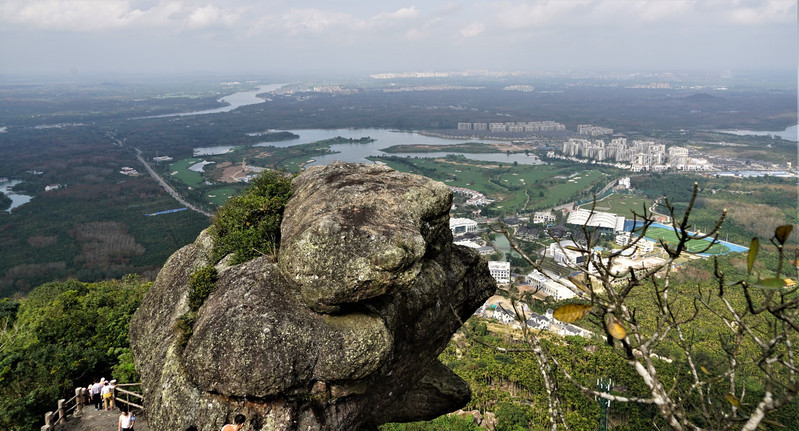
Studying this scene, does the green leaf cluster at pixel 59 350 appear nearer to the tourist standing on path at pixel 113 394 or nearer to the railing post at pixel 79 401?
the railing post at pixel 79 401

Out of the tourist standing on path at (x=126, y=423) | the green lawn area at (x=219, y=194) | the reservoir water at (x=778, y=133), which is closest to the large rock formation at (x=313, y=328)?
the tourist standing on path at (x=126, y=423)

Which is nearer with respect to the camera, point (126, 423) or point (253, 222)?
point (126, 423)

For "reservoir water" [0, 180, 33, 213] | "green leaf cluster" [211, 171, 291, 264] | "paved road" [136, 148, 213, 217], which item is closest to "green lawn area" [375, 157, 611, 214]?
"paved road" [136, 148, 213, 217]

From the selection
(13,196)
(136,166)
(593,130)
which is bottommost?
(13,196)

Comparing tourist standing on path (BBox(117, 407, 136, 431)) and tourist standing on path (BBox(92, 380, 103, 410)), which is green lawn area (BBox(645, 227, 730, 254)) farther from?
tourist standing on path (BBox(117, 407, 136, 431))

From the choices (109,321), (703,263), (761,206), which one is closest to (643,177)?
(761,206)

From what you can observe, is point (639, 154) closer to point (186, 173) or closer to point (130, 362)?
point (186, 173)

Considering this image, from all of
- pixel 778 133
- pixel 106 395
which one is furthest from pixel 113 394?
pixel 778 133
